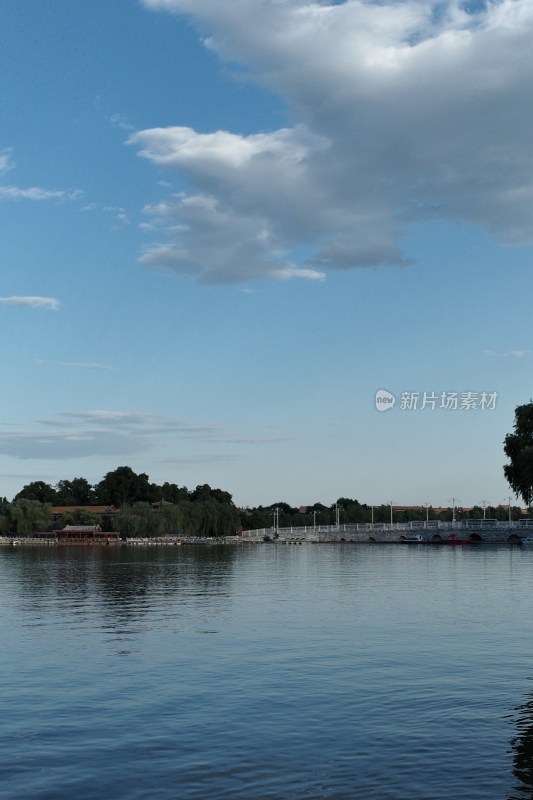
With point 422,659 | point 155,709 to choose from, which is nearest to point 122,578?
point 422,659

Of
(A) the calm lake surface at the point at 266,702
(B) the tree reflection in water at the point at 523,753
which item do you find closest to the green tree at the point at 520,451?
(A) the calm lake surface at the point at 266,702

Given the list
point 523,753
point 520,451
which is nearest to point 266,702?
point 523,753

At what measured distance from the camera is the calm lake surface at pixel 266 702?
15859mm

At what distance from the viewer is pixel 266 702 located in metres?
22.3

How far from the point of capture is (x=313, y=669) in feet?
88.8

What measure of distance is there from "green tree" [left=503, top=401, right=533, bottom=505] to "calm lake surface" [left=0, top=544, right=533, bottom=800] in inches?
3090

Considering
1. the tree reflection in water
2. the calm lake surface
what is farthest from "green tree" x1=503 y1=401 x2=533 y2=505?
the tree reflection in water

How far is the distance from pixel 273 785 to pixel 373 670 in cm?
1189

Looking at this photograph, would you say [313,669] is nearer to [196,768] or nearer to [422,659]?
[422,659]

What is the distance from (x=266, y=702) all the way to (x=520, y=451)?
352 feet

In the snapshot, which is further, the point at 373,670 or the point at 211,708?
the point at 373,670

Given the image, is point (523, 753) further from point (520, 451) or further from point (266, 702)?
point (520, 451)

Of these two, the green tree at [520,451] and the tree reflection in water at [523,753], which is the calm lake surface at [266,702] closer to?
the tree reflection in water at [523,753]

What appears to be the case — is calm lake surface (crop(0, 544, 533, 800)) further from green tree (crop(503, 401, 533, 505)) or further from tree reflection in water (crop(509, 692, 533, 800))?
green tree (crop(503, 401, 533, 505))
